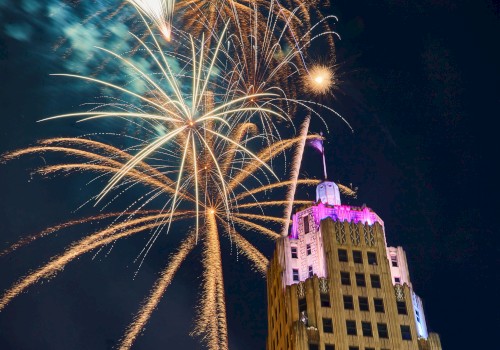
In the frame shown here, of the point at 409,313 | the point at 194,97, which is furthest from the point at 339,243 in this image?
the point at 194,97

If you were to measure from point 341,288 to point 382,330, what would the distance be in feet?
25.4

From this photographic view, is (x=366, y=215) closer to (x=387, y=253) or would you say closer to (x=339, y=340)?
(x=387, y=253)

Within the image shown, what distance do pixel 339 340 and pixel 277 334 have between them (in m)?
14.9

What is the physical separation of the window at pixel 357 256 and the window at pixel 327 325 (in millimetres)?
10540

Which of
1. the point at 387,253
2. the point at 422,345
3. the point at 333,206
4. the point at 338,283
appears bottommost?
the point at 422,345

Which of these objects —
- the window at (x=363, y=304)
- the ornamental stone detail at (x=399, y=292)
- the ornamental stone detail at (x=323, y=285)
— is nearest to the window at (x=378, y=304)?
the window at (x=363, y=304)

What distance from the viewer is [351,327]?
9381 centimetres

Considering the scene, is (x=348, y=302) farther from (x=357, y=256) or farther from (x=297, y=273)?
(x=297, y=273)

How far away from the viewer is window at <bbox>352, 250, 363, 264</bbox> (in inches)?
3965

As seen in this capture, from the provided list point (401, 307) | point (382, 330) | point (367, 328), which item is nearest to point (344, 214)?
point (401, 307)

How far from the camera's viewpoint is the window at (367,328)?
3670 inches

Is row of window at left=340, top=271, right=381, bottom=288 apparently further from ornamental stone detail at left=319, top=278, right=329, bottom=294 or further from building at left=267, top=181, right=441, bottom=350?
ornamental stone detail at left=319, top=278, right=329, bottom=294

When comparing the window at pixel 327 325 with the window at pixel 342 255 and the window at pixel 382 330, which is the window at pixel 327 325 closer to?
the window at pixel 382 330

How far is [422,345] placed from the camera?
93.4 m
